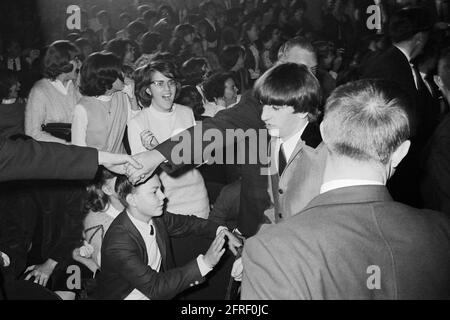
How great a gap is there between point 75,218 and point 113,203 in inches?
12.9

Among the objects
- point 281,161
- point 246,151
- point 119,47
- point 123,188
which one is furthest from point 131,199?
point 119,47

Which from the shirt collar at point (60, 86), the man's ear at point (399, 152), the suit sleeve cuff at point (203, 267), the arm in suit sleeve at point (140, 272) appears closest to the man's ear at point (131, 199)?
the arm in suit sleeve at point (140, 272)

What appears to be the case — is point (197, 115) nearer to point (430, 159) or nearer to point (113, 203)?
point (113, 203)

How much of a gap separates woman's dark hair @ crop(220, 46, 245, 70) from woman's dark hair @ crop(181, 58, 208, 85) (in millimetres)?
378

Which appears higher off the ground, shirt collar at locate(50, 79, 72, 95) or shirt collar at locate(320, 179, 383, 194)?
shirt collar at locate(50, 79, 72, 95)

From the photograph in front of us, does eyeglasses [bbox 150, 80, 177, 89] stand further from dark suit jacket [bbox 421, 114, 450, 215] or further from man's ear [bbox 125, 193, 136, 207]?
dark suit jacket [bbox 421, 114, 450, 215]

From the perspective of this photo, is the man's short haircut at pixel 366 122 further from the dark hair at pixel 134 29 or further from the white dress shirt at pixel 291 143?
the dark hair at pixel 134 29

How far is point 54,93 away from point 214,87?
0.88 m

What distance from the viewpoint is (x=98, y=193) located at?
232 centimetres

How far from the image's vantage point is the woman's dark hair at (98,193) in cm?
230

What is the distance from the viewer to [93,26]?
4.51 m

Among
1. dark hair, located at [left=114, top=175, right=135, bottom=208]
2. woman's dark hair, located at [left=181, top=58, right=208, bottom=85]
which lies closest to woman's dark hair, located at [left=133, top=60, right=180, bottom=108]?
dark hair, located at [left=114, top=175, right=135, bottom=208]

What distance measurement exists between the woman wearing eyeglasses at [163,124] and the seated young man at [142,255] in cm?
25

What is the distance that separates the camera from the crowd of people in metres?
0.93
